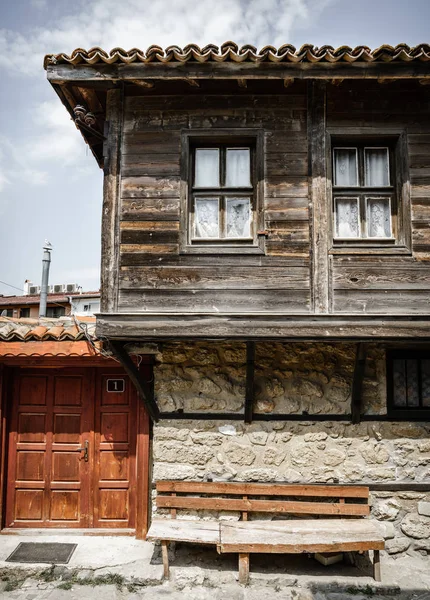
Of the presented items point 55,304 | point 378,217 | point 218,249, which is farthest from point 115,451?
point 55,304

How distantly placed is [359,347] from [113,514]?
3936mm

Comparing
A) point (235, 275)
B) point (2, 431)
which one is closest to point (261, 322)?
point (235, 275)

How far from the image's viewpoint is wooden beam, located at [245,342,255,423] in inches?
200

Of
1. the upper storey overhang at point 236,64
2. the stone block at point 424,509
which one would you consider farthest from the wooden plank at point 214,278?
the stone block at point 424,509

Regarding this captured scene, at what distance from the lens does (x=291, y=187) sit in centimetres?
494

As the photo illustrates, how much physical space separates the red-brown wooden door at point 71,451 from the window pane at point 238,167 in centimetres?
307

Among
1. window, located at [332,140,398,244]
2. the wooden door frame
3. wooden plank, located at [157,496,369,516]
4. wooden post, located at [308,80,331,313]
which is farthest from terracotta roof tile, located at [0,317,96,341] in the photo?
window, located at [332,140,398,244]

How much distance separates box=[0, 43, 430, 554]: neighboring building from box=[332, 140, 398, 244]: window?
0.02m

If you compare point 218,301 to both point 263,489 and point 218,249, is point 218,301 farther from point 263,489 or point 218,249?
point 263,489

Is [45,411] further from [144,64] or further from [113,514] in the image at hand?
[144,64]

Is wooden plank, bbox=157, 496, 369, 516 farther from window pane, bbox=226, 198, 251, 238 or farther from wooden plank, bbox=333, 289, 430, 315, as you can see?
window pane, bbox=226, 198, 251, 238

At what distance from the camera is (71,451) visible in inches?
235

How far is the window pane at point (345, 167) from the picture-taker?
5125 millimetres

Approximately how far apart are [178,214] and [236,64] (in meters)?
1.72
